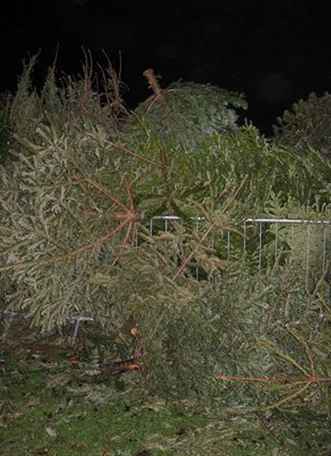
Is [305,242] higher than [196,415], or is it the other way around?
[305,242]

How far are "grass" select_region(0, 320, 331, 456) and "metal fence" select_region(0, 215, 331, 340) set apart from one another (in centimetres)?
107

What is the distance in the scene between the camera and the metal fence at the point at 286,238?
564cm

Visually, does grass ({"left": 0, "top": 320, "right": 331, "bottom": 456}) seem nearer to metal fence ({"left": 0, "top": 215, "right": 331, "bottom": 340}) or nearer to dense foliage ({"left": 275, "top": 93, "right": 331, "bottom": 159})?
metal fence ({"left": 0, "top": 215, "right": 331, "bottom": 340})

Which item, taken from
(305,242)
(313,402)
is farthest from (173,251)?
(313,402)

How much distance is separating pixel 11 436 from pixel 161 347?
3.91ft

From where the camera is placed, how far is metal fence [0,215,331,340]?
5.64 metres

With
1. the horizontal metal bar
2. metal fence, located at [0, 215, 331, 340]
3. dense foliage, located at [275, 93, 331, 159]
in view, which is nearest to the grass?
metal fence, located at [0, 215, 331, 340]

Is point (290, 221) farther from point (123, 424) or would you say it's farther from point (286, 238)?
point (123, 424)

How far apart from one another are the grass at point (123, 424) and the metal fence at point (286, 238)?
1.07 meters

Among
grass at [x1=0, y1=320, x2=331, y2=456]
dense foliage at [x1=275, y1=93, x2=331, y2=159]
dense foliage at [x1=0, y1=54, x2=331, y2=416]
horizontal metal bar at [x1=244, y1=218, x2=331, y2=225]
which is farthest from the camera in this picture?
dense foliage at [x1=275, y1=93, x2=331, y2=159]

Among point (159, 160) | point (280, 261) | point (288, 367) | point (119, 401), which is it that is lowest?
point (119, 401)

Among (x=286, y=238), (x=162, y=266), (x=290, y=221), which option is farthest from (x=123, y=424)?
(x=290, y=221)

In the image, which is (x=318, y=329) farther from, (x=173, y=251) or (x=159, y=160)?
(x=159, y=160)

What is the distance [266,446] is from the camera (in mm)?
4969
